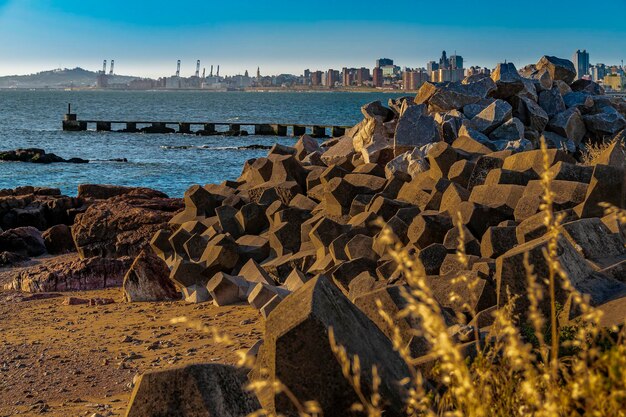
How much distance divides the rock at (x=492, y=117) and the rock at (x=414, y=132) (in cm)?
67

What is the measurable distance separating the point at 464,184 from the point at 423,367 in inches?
228

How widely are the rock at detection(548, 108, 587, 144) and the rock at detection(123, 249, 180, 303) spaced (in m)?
7.15

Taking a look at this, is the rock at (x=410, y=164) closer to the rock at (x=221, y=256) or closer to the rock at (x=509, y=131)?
the rock at (x=509, y=131)

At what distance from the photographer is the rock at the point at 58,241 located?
1472cm

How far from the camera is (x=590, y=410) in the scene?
285cm

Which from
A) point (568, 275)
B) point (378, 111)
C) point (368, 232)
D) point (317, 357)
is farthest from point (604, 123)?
point (317, 357)

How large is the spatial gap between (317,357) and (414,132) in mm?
9019

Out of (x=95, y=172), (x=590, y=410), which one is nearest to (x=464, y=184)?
(x=590, y=410)

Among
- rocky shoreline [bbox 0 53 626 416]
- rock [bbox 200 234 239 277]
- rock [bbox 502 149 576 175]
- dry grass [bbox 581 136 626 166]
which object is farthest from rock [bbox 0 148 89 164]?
rock [bbox 502 149 576 175]

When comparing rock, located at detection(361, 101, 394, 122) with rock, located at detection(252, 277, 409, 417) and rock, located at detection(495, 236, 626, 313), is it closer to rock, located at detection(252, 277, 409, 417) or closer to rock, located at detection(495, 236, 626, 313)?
rock, located at detection(495, 236, 626, 313)

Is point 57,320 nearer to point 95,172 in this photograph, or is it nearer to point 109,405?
point 109,405

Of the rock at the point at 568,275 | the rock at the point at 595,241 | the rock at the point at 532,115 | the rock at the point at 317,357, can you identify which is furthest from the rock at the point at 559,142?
the rock at the point at 317,357

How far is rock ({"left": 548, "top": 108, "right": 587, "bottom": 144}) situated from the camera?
48.0ft

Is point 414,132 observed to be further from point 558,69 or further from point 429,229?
point 558,69
